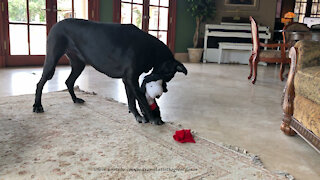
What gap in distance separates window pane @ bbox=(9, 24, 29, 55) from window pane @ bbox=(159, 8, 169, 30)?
297cm

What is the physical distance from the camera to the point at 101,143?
1.65 meters

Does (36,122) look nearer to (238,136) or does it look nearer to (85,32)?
(85,32)

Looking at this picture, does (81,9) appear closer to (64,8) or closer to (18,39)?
(64,8)

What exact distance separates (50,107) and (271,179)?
1.76m

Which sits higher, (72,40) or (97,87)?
(72,40)

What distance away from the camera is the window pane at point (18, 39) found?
4887 millimetres

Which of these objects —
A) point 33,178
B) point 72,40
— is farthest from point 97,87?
point 33,178

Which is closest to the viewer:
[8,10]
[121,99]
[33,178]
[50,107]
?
[33,178]

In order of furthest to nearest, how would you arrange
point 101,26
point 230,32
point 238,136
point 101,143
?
1. point 230,32
2. point 101,26
3. point 238,136
4. point 101,143

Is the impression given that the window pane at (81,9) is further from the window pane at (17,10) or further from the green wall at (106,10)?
the window pane at (17,10)

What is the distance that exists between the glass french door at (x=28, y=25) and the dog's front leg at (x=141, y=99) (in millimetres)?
3731

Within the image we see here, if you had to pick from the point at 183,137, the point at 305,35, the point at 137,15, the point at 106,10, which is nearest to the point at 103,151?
the point at 183,137

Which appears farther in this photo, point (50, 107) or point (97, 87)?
point (97, 87)

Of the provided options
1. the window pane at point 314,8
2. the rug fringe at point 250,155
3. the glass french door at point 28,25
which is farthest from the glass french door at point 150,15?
the rug fringe at point 250,155
